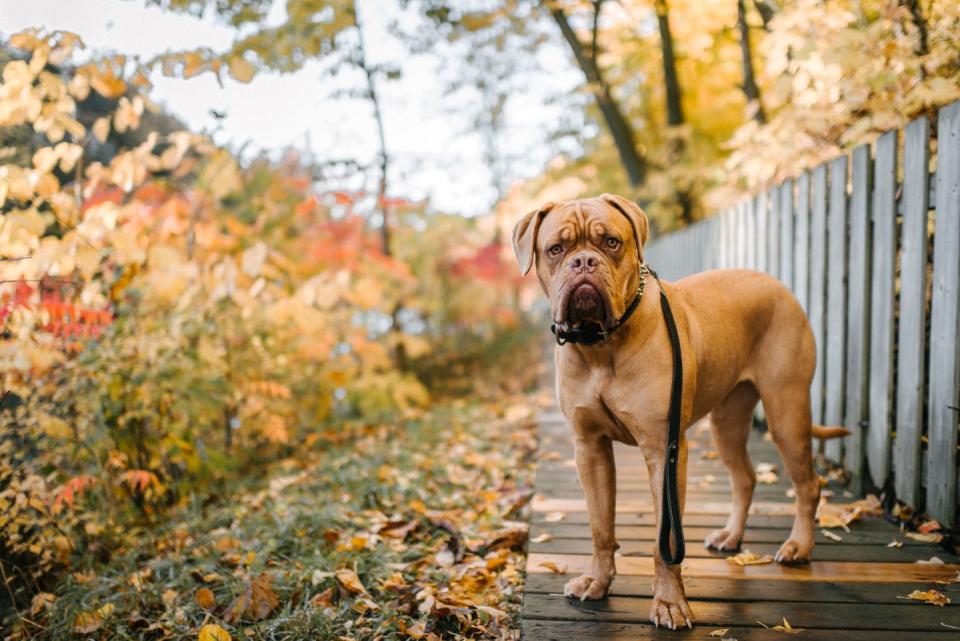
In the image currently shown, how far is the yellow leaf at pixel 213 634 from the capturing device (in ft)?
8.37

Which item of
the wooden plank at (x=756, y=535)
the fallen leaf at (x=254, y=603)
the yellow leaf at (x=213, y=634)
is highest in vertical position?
the wooden plank at (x=756, y=535)

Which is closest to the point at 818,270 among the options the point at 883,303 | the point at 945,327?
the point at 883,303

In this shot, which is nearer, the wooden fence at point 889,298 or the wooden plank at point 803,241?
the wooden fence at point 889,298

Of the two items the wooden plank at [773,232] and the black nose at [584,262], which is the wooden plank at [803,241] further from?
the black nose at [584,262]

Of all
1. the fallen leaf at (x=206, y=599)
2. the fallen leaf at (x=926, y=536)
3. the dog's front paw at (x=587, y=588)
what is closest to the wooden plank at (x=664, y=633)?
the dog's front paw at (x=587, y=588)

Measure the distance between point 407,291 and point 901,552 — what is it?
7.03 metres

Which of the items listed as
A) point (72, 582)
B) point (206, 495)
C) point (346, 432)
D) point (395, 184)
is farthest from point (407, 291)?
point (72, 582)

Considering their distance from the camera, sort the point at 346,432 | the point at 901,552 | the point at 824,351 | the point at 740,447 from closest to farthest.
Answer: the point at 901,552 < the point at 740,447 < the point at 824,351 < the point at 346,432

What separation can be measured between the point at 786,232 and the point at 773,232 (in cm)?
27

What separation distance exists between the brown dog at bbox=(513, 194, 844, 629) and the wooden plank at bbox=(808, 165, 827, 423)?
1.18 metres

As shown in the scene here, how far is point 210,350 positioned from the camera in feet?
16.7

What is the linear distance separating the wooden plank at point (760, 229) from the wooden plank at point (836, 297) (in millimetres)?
1157

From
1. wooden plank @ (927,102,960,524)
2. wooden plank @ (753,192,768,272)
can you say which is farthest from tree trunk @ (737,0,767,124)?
wooden plank @ (927,102,960,524)

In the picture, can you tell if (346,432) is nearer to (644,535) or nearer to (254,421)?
(254,421)
